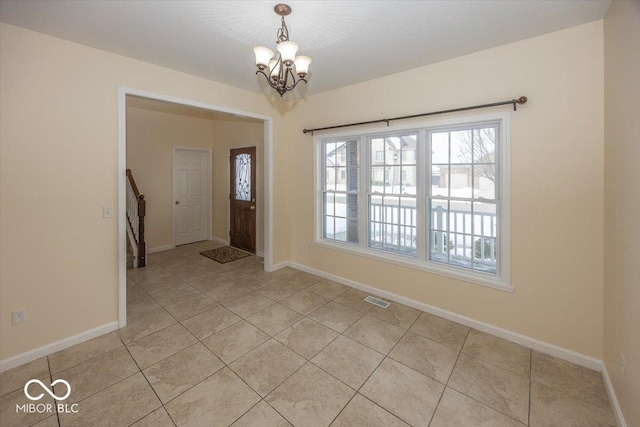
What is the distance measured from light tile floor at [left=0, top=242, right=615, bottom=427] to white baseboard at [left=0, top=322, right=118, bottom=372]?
69 mm

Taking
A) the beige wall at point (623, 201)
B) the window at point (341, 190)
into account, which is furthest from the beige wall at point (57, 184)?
the beige wall at point (623, 201)

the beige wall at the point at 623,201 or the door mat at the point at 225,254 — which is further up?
the beige wall at the point at 623,201

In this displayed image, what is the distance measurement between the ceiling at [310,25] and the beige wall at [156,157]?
296 centimetres

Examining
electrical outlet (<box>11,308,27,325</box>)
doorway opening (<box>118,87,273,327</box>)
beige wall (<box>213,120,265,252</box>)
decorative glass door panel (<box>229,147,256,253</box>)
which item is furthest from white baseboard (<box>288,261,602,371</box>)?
electrical outlet (<box>11,308,27,325</box>)

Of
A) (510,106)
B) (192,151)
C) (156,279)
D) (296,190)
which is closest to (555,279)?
(510,106)

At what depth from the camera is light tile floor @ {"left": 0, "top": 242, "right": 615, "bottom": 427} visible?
1739 mm

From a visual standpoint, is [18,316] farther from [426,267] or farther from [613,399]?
[613,399]

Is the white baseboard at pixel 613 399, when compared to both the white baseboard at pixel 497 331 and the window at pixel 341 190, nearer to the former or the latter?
the white baseboard at pixel 497 331

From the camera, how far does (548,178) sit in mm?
2322

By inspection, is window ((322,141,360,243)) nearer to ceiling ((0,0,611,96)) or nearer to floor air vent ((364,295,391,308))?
floor air vent ((364,295,391,308))

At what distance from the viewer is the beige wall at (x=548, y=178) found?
84.6 inches

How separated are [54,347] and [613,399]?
4.30 m

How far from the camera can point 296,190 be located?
4.43m

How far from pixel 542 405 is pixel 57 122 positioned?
431cm
